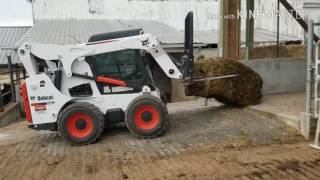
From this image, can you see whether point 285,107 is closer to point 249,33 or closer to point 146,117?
point 146,117

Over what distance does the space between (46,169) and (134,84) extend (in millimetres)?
2304

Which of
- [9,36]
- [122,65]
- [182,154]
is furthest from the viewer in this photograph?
[9,36]

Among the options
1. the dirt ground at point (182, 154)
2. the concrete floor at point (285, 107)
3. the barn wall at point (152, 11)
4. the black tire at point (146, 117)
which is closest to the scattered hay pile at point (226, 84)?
the concrete floor at point (285, 107)

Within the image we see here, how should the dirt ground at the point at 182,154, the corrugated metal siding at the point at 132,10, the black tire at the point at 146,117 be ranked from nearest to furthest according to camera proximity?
the dirt ground at the point at 182,154 < the black tire at the point at 146,117 < the corrugated metal siding at the point at 132,10

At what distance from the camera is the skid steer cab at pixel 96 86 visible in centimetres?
669

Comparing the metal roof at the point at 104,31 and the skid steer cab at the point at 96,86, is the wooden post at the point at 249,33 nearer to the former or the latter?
the skid steer cab at the point at 96,86

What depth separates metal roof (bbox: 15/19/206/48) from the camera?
15.1 m

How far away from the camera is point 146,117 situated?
6.84 meters

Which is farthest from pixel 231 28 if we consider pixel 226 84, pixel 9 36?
pixel 9 36

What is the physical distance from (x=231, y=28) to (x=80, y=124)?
5.47 metres

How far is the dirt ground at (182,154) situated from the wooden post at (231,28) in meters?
3.09

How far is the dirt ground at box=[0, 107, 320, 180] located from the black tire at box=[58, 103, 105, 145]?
0.18 metres

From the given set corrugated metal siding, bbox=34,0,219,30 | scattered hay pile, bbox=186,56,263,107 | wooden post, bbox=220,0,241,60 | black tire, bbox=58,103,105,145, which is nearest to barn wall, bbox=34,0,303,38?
corrugated metal siding, bbox=34,0,219,30

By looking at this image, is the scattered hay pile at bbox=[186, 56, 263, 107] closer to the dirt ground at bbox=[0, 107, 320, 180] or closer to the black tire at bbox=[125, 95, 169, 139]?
the dirt ground at bbox=[0, 107, 320, 180]
